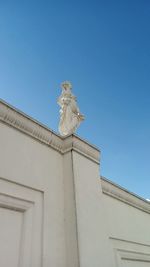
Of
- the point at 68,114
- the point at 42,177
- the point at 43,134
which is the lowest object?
the point at 42,177

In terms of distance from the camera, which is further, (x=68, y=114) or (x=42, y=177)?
(x=68, y=114)

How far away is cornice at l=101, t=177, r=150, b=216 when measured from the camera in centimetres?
360

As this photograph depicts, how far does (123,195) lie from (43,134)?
67.2 inches

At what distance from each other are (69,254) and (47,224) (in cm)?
34

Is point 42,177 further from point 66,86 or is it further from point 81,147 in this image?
point 66,86

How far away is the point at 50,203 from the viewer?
8.48 feet

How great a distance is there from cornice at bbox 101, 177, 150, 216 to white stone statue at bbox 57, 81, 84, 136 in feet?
2.83

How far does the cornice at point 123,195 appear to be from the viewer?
3604mm

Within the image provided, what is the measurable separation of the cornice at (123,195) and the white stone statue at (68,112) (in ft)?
2.83

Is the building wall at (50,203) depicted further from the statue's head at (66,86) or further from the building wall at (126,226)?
the statue's head at (66,86)

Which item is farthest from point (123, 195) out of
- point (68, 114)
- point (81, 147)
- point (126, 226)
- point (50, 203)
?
point (50, 203)

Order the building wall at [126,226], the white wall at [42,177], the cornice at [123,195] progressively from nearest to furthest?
1. the white wall at [42,177]
2. the building wall at [126,226]
3. the cornice at [123,195]

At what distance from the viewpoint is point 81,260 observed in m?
2.33

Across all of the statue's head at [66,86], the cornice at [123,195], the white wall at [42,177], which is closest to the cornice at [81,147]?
the white wall at [42,177]
